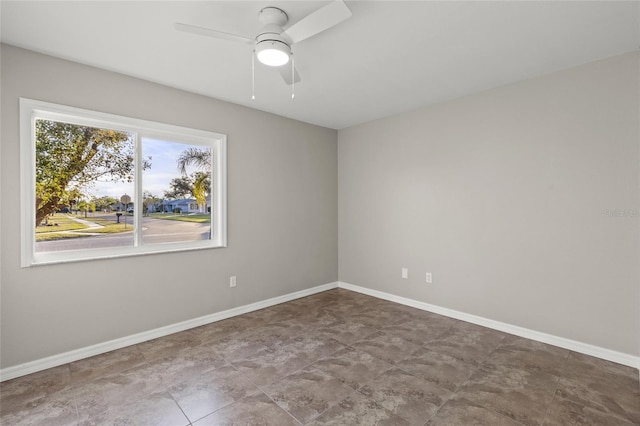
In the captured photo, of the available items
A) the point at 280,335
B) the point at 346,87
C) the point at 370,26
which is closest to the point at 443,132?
the point at 346,87

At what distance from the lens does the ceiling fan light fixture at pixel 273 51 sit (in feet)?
6.42

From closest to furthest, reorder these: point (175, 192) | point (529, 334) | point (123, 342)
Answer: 1. point (123, 342)
2. point (529, 334)
3. point (175, 192)

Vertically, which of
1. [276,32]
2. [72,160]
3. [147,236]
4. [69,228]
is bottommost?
[147,236]

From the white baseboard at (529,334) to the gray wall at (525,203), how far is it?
0.06 m

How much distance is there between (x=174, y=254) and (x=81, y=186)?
101 cm

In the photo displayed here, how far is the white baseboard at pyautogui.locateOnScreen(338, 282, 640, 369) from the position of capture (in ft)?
8.23

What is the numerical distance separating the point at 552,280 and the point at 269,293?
10.1 feet

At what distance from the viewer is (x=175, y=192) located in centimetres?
331

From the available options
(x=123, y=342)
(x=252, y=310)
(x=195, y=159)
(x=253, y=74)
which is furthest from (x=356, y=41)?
(x=123, y=342)

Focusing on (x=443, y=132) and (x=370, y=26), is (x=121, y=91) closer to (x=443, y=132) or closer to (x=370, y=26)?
(x=370, y=26)

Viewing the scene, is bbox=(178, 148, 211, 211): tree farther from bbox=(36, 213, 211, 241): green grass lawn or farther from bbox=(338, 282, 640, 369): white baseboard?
bbox=(338, 282, 640, 369): white baseboard

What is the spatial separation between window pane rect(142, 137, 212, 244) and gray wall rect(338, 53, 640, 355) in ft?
7.52

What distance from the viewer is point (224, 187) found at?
11.6ft

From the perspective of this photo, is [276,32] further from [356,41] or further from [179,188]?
[179,188]
